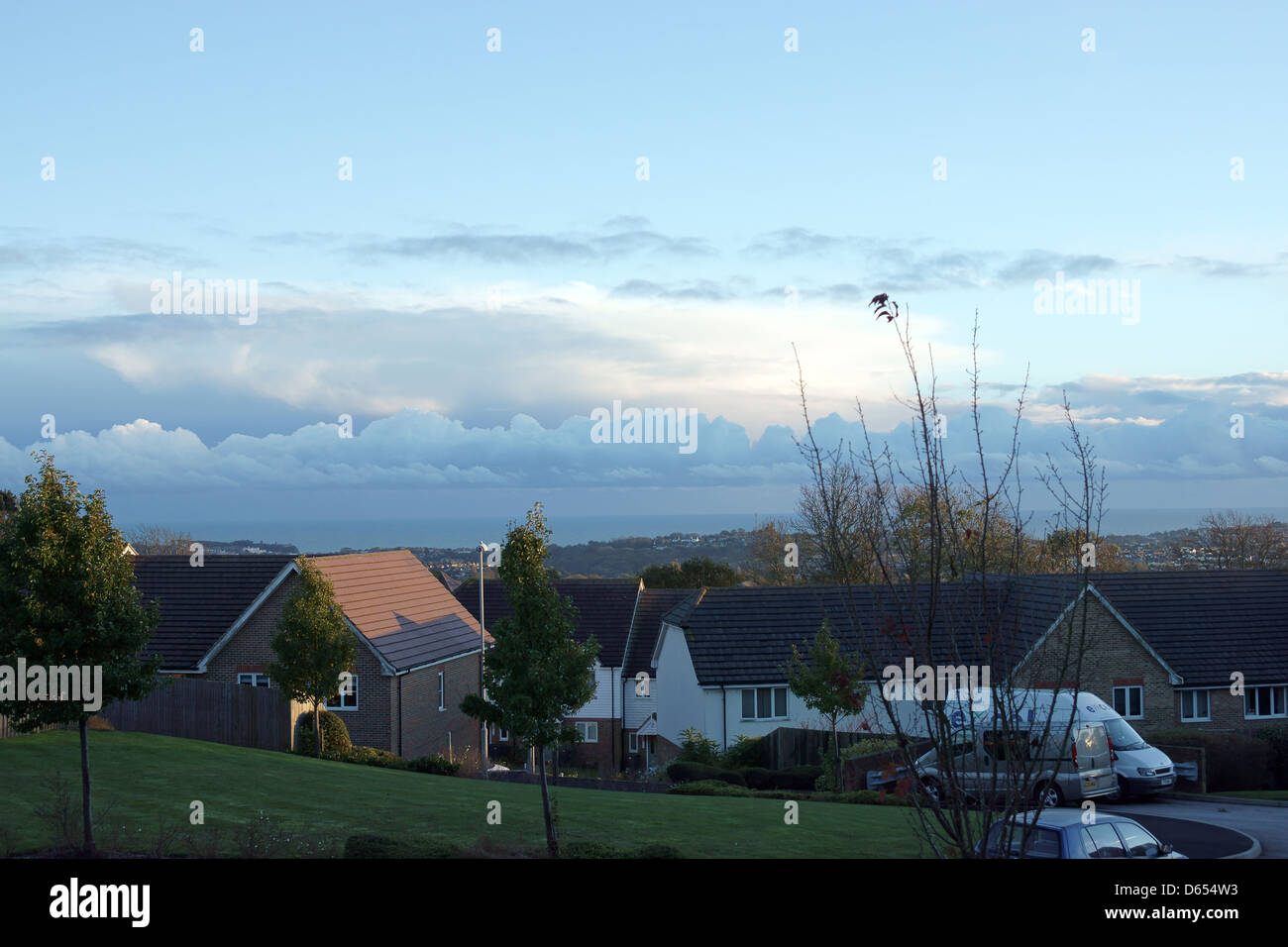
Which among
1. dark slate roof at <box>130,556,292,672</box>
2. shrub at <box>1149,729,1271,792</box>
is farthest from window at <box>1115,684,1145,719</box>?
dark slate roof at <box>130,556,292,672</box>

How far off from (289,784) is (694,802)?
374 inches

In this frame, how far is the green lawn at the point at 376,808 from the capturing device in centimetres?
1612

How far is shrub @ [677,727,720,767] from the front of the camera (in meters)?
33.0

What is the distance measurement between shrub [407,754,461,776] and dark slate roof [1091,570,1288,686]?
23.9 meters

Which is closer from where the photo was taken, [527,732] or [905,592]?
[905,592]

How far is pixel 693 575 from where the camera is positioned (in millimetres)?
65875

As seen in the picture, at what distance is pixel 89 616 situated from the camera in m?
14.8

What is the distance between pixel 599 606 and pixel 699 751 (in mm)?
23357

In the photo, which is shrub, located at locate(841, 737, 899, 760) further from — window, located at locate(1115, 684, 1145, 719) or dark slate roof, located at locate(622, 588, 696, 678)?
dark slate roof, located at locate(622, 588, 696, 678)

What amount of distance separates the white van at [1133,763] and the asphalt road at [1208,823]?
1.31 ft

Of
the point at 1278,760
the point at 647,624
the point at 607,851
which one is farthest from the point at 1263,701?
the point at 647,624

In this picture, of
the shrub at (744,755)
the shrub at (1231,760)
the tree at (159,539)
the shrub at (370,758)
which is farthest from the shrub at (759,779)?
the tree at (159,539)
